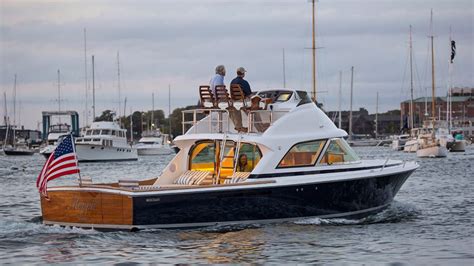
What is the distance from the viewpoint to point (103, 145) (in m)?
82.6

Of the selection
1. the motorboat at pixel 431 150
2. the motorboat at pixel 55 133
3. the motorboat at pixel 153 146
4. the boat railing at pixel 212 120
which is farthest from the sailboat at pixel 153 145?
the boat railing at pixel 212 120

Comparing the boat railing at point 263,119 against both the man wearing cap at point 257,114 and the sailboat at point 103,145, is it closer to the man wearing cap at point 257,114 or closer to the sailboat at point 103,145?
the man wearing cap at point 257,114

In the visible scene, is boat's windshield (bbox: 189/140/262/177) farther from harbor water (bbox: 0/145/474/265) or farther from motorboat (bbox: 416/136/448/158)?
motorboat (bbox: 416/136/448/158)

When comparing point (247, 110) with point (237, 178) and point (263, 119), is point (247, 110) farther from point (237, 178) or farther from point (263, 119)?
point (237, 178)

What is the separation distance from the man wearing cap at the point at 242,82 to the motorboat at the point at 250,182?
61 centimetres

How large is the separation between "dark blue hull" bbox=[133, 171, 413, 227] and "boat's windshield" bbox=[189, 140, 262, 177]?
4.97 feet

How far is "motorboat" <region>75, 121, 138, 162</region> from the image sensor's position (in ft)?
267

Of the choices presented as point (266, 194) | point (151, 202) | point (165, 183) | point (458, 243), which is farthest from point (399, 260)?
point (165, 183)

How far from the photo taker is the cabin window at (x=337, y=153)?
23391 mm

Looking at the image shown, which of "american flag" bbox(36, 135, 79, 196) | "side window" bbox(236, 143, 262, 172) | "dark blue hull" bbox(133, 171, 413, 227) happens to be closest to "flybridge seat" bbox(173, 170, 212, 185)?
"side window" bbox(236, 143, 262, 172)

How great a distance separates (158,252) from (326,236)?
419cm

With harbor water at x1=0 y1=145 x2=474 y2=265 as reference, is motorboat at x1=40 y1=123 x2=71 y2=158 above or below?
above

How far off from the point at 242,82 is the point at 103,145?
198 feet

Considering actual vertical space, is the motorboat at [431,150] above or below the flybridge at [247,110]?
below
